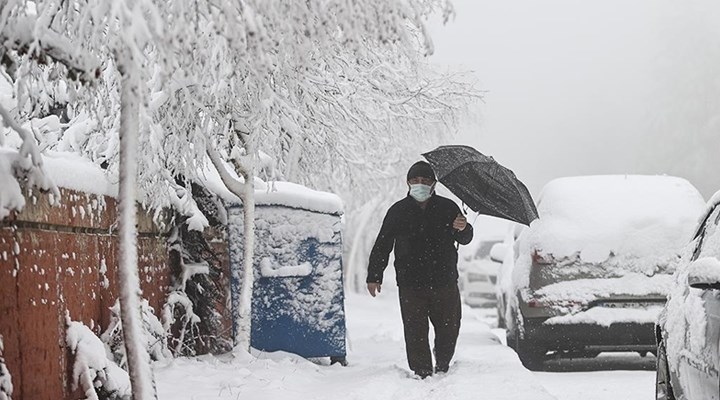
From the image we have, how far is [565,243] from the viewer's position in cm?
976

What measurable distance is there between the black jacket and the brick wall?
8.79 ft

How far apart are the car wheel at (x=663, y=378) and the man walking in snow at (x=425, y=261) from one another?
2887 millimetres

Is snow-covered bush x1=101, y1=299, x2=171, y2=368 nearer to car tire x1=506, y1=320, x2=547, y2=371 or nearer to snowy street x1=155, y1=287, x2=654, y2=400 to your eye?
snowy street x1=155, y1=287, x2=654, y2=400

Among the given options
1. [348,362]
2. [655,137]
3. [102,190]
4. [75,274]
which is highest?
[655,137]

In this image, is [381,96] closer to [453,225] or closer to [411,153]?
[453,225]

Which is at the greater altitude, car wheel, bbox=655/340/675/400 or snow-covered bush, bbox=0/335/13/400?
snow-covered bush, bbox=0/335/13/400

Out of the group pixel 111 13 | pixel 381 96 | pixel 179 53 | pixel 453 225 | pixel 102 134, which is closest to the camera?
pixel 111 13

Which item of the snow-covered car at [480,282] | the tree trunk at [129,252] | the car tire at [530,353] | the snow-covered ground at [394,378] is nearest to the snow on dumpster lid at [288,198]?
the snow-covered ground at [394,378]

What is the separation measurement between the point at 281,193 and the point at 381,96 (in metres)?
2.68

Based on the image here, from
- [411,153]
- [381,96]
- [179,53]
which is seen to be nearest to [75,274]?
[179,53]

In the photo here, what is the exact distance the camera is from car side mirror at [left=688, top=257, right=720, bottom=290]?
4348mm

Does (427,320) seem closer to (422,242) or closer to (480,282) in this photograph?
(422,242)

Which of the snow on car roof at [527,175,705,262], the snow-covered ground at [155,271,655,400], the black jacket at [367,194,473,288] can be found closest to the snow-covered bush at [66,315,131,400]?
the snow-covered ground at [155,271,655,400]

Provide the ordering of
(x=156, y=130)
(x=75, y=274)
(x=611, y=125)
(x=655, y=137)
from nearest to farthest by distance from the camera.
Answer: (x=75, y=274)
(x=156, y=130)
(x=655, y=137)
(x=611, y=125)
